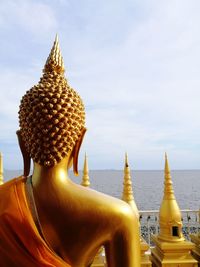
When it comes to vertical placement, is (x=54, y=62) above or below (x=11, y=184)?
above

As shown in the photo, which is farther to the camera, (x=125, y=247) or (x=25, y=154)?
(x=25, y=154)

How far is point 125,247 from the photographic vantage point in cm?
234

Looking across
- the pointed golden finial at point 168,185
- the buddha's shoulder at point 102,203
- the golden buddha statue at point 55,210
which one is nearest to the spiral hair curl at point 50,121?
the golden buddha statue at point 55,210

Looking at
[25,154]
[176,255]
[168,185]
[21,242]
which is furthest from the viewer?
[168,185]

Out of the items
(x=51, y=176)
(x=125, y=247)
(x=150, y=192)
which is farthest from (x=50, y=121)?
(x=150, y=192)

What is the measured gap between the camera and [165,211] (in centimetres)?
447

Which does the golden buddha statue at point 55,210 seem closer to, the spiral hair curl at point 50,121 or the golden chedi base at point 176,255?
the spiral hair curl at point 50,121

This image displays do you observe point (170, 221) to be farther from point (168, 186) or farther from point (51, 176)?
point (51, 176)

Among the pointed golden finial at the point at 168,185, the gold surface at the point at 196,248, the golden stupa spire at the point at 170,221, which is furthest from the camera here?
the gold surface at the point at 196,248

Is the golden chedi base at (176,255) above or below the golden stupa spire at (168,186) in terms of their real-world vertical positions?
below

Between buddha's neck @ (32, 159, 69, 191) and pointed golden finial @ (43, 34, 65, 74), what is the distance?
3.19 feet

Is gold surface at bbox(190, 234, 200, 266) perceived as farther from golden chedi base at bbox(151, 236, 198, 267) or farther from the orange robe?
the orange robe

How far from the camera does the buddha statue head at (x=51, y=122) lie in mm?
2486

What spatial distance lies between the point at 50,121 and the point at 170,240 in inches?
119
